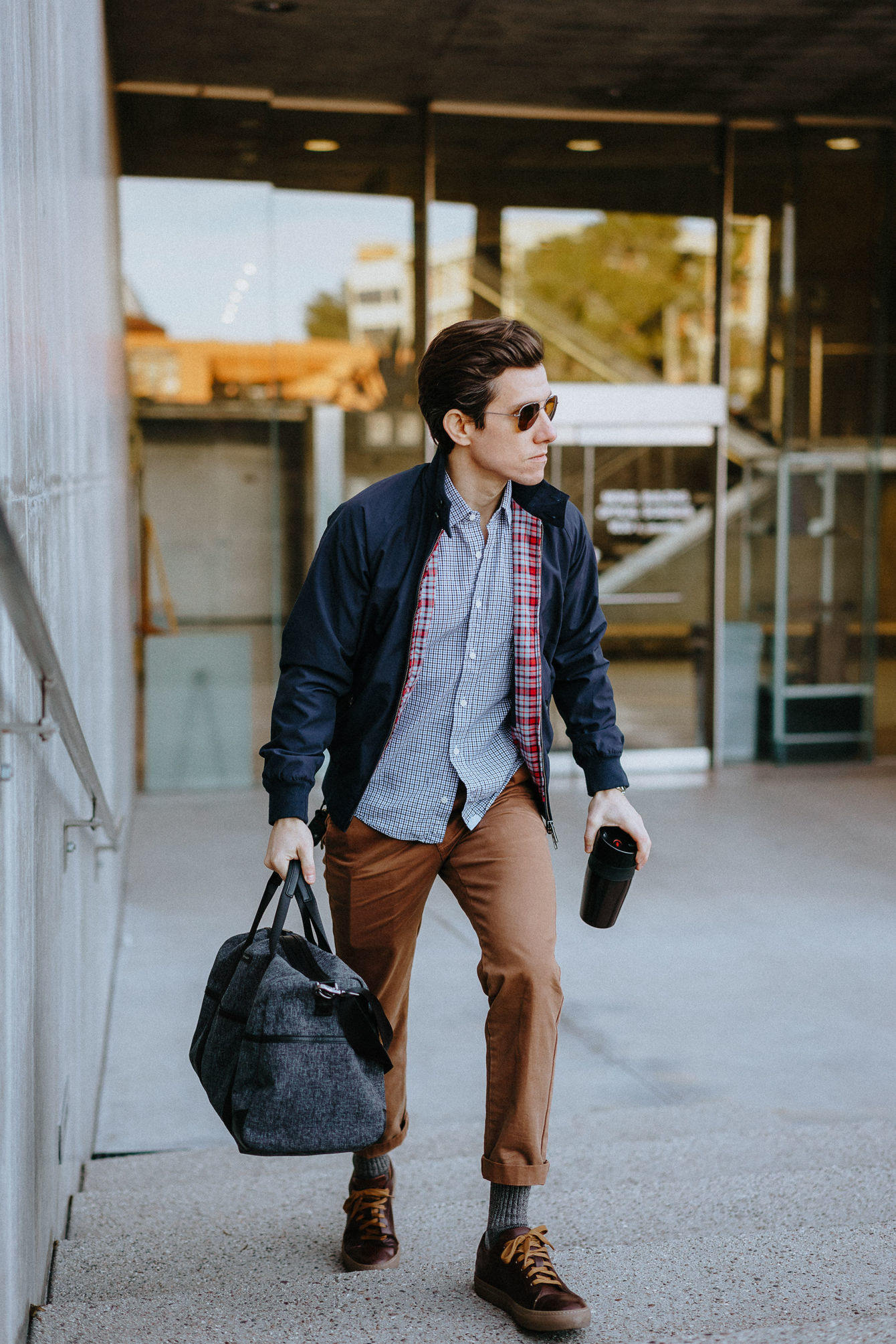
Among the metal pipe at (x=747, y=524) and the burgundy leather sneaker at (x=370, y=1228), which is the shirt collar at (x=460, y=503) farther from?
the metal pipe at (x=747, y=524)

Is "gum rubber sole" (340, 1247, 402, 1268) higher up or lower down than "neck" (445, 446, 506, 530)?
lower down

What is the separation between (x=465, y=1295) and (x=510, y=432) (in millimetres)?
1542

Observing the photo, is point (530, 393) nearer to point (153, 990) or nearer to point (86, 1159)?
point (86, 1159)

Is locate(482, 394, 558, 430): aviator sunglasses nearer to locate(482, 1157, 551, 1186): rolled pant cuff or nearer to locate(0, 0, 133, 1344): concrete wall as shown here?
locate(0, 0, 133, 1344): concrete wall

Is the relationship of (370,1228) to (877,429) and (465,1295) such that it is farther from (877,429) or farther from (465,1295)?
(877,429)

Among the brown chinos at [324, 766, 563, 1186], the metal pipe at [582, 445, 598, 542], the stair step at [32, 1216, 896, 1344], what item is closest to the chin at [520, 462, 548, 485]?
the brown chinos at [324, 766, 563, 1186]

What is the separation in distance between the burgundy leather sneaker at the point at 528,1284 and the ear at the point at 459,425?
4.66 feet

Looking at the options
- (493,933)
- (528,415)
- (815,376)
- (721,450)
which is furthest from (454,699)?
(815,376)

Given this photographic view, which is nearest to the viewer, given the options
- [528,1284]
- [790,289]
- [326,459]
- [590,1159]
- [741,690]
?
[528,1284]

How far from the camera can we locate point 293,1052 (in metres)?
2.20

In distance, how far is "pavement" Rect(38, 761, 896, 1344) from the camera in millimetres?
2346

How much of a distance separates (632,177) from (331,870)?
8.10 m

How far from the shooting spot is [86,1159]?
365 centimetres

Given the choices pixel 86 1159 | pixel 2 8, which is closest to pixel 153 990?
pixel 86 1159
